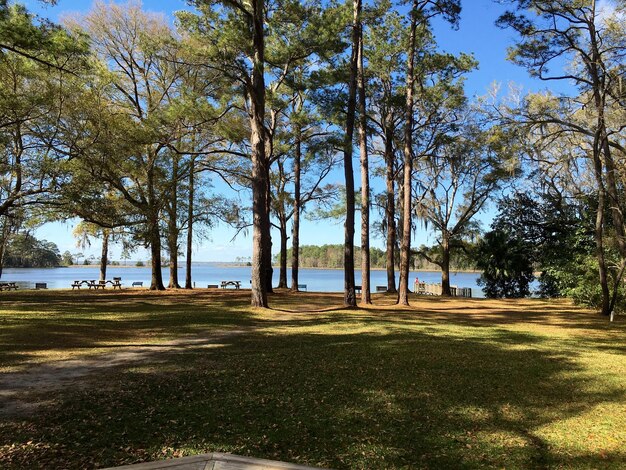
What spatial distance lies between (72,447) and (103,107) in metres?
18.7

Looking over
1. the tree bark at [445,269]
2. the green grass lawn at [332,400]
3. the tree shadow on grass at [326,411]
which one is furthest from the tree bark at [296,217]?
the tree shadow on grass at [326,411]

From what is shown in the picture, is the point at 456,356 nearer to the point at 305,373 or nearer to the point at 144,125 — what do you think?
the point at 305,373

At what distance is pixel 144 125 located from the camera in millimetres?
16016

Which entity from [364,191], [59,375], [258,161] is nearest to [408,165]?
[364,191]

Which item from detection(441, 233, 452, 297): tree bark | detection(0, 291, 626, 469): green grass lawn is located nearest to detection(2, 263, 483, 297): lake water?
detection(441, 233, 452, 297): tree bark

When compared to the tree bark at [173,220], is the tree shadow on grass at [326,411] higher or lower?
lower

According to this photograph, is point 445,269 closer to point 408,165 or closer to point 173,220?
point 408,165

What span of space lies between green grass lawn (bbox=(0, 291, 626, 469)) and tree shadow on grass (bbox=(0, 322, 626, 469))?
0.07 feet

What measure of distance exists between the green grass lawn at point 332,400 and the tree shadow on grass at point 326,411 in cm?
2

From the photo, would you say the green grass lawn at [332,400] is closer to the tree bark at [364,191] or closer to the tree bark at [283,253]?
the tree bark at [364,191]

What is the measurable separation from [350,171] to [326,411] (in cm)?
1190

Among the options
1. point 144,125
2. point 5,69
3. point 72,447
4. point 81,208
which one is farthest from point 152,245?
point 72,447

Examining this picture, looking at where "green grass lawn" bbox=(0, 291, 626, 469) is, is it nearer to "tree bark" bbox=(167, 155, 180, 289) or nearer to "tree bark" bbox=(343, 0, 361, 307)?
"tree bark" bbox=(343, 0, 361, 307)

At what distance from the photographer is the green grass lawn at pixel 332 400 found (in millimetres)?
3586
